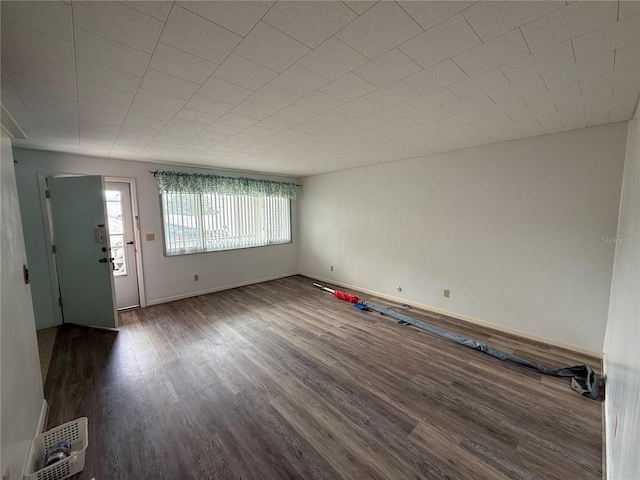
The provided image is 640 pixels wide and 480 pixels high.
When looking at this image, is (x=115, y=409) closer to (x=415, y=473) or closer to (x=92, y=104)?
(x=415, y=473)

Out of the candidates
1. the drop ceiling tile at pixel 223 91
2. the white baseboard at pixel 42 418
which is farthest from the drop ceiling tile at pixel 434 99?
the white baseboard at pixel 42 418

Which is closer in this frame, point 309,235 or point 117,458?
point 117,458

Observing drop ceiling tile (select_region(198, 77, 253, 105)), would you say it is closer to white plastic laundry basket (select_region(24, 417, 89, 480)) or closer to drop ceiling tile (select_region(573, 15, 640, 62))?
drop ceiling tile (select_region(573, 15, 640, 62))

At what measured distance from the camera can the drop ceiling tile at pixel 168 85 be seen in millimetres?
1560

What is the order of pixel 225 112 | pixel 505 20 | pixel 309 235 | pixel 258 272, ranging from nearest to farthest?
1. pixel 505 20
2. pixel 225 112
3. pixel 258 272
4. pixel 309 235

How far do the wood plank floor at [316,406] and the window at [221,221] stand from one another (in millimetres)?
1743

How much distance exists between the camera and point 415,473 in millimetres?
1453

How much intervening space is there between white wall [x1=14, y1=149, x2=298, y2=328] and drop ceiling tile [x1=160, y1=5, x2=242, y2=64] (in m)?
3.39

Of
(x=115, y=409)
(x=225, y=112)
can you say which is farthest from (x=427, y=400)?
(x=225, y=112)

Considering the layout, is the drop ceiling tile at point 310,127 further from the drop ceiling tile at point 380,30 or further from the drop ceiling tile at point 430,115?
the drop ceiling tile at point 380,30

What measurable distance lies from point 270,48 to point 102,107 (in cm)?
157

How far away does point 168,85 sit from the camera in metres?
1.67

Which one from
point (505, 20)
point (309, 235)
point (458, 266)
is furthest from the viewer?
point (309, 235)

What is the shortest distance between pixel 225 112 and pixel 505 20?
1.89 meters
